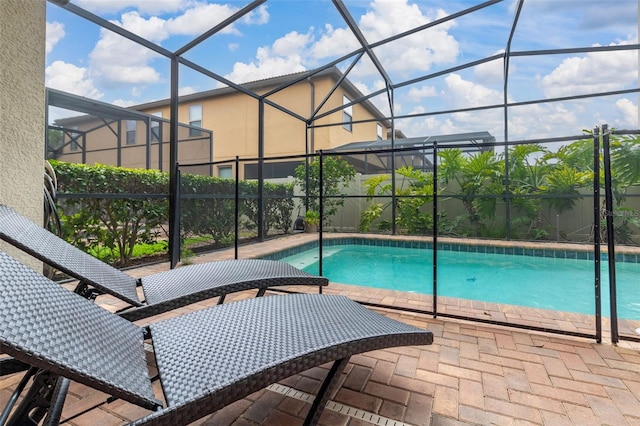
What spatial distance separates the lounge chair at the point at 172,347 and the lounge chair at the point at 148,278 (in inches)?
13.7

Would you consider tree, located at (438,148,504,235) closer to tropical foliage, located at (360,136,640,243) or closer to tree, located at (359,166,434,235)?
tropical foliage, located at (360,136,640,243)

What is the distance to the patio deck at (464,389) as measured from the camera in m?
1.49

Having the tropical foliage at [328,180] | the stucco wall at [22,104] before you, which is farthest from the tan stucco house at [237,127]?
the stucco wall at [22,104]

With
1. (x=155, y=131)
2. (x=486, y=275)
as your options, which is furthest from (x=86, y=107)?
(x=486, y=275)

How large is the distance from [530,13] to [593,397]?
20.7 ft

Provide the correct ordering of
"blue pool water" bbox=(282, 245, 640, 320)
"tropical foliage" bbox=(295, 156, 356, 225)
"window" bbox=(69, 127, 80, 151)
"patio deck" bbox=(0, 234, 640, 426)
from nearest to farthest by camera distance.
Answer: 1. "patio deck" bbox=(0, 234, 640, 426)
2. "blue pool water" bbox=(282, 245, 640, 320)
3. "window" bbox=(69, 127, 80, 151)
4. "tropical foliage" bbox=(295, 156, 356, 225)

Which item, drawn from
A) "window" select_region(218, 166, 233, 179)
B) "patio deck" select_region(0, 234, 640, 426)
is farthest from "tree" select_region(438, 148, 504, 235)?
"window" select_region(218, 166, 233, 179)

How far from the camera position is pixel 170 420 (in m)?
0.94

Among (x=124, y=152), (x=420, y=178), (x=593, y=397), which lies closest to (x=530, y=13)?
(x=420, y=178)

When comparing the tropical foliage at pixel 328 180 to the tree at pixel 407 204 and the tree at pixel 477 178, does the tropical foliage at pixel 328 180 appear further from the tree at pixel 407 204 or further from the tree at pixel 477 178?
the tree at pixel 477 178

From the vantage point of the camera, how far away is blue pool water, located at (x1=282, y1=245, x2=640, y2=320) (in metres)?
4.54

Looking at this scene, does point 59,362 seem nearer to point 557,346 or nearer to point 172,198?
point 557,346

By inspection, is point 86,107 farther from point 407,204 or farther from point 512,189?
point 512,189

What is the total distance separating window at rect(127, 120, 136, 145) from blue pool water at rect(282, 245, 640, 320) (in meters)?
3.98
